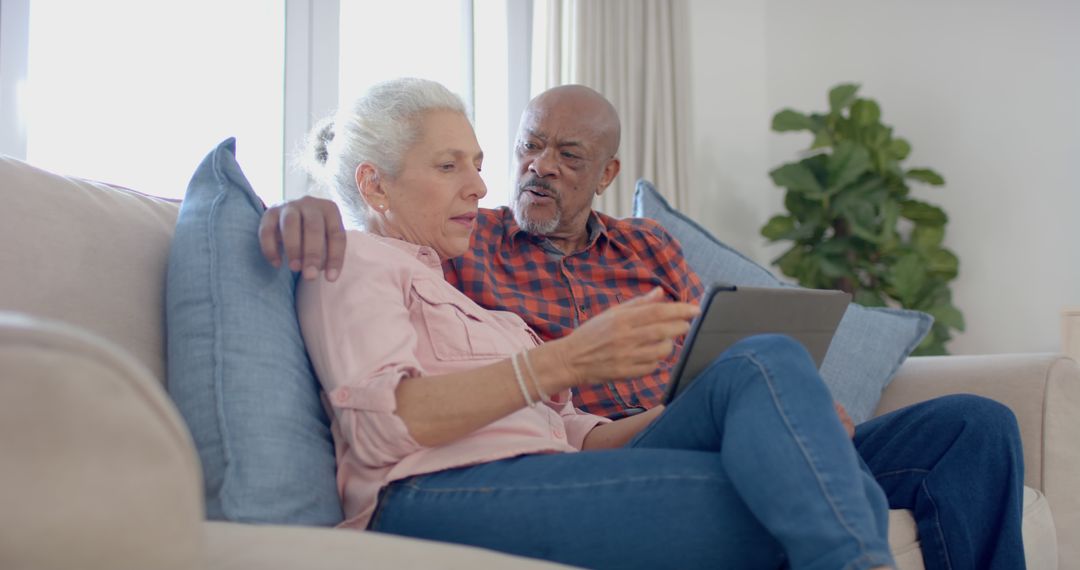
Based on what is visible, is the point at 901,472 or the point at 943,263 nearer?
the point at 901,472

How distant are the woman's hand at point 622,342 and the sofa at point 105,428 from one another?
37cm

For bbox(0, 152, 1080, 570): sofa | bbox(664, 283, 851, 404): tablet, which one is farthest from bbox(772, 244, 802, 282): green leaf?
bbox(664, 283, 851, 404): tablet

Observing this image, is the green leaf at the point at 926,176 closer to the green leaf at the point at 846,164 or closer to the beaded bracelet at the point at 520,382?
the green leaf at the point at 846,164

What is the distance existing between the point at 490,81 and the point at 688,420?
2.78 metres

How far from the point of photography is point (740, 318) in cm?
137

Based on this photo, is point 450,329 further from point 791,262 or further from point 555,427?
point 791,262

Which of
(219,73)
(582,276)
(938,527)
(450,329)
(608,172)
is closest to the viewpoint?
(450,329)

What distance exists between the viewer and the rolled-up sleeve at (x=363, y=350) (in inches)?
49.2

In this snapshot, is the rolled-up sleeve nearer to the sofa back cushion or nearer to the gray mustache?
the sofa back cushion

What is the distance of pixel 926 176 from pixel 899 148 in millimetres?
149

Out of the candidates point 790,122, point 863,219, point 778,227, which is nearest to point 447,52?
point 790,122

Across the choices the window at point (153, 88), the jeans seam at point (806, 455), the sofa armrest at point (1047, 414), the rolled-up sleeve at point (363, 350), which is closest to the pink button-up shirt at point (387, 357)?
the rolled-up sleeve at point (363, 350)

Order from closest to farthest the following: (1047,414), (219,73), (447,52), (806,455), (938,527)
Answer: (806,455) → (938,527) → (1047,414) → (219,73) → (447,52)

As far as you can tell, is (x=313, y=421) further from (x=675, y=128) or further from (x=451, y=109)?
(x=675, y=128)
